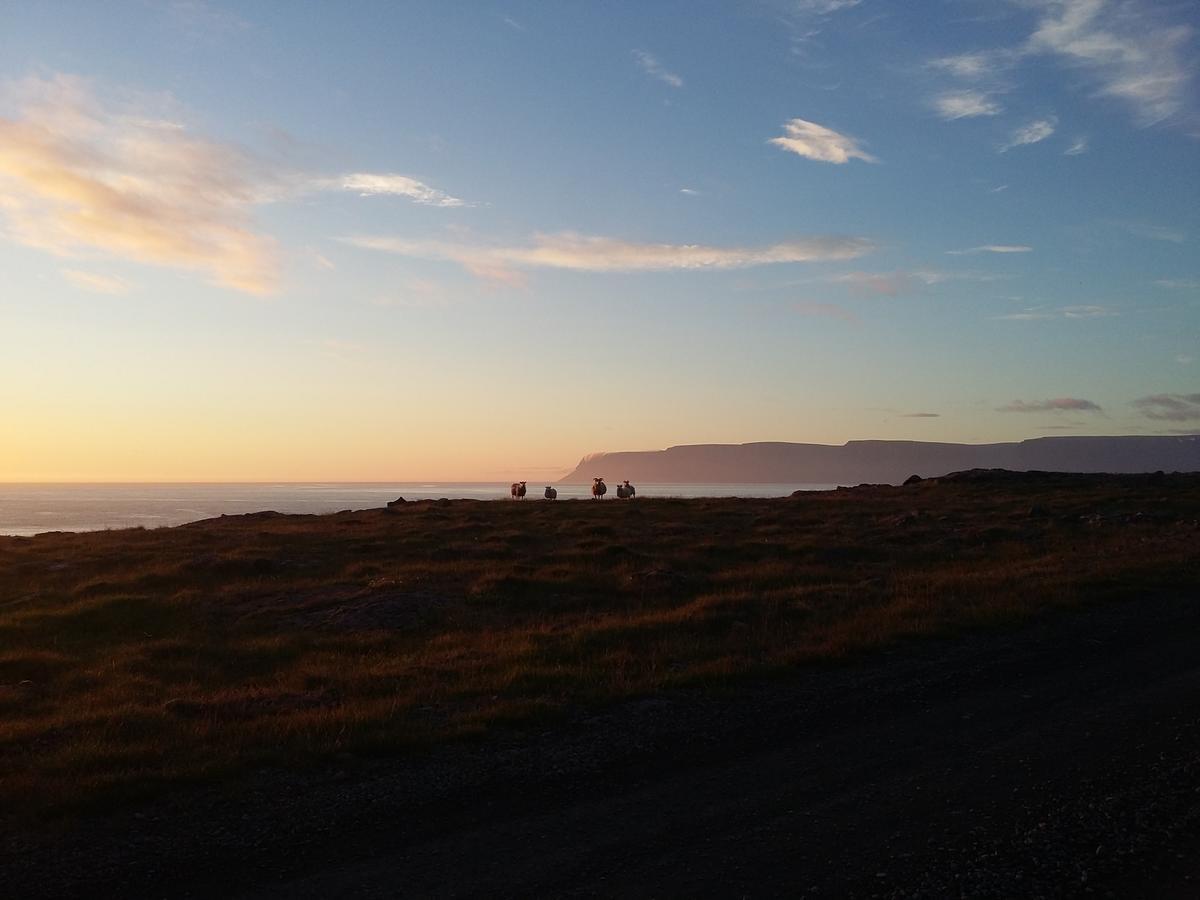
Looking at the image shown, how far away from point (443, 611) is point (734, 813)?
14.4 metres

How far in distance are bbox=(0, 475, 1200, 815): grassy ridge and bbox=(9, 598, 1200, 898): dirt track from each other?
1.47 m

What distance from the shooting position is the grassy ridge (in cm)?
1216

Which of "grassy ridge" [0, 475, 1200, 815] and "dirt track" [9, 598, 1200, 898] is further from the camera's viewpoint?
"grassy ridge" [0, 475, 1200, 815]

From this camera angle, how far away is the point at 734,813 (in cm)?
866

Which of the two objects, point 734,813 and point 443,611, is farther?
point 443,611

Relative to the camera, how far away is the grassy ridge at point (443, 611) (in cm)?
1216

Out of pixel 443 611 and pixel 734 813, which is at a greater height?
pixel 443 611

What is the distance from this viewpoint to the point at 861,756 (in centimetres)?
1030

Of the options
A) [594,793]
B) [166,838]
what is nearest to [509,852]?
[594,793]

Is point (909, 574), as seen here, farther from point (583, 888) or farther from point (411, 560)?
point (583, 888)

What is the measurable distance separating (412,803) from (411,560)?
2208 centimetres

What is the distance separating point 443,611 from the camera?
2198 centimetres

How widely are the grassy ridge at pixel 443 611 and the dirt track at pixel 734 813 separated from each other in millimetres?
1471

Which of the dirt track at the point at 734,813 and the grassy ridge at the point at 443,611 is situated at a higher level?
the grassy ridge at the point at 443,611
